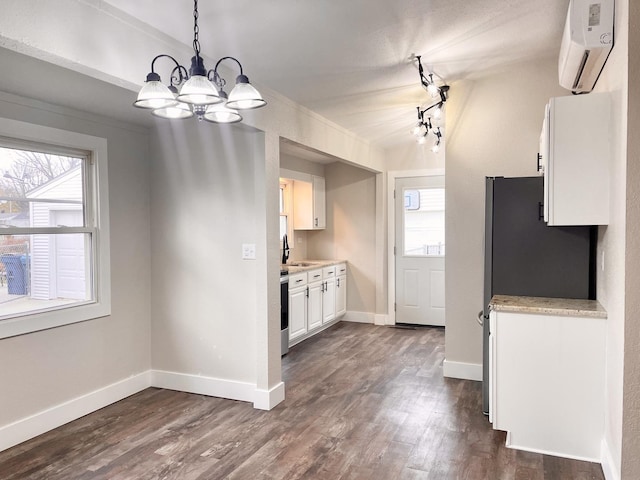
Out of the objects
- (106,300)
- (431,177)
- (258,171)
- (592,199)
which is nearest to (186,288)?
(106,300)

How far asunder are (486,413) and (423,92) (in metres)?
2.47

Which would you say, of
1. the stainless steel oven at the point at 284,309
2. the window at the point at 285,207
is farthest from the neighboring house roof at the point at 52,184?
the window at the point at 285,207

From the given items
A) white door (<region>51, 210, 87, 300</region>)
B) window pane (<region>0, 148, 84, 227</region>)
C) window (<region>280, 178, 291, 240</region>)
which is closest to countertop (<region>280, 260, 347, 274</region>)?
window (<region>280, 178, 291, 240</region>)

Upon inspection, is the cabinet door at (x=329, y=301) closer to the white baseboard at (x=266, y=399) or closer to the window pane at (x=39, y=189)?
the white baseboard at (x=266, y=399)

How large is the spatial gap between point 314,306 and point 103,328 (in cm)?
251

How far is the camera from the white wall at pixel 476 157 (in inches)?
151

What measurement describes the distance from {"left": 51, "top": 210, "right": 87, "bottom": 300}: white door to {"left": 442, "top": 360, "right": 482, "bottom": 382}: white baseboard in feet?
9.78

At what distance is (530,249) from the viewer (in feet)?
10.1

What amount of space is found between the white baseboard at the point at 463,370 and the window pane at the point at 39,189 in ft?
10.4

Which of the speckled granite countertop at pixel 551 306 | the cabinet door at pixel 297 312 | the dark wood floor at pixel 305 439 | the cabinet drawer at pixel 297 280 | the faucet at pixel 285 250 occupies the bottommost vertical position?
the dark wood floor at pixel 305 439

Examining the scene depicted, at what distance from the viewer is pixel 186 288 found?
3865mm

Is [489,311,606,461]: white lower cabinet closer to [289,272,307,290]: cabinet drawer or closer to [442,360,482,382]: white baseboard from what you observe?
[442,360,482,382]: white baseboard

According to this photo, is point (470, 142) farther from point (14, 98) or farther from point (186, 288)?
point (14, 98)

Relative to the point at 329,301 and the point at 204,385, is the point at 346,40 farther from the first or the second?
the point at 329,301
